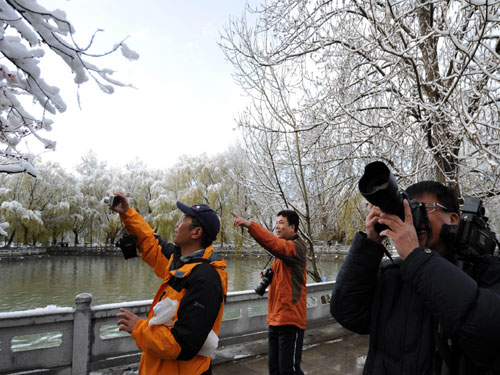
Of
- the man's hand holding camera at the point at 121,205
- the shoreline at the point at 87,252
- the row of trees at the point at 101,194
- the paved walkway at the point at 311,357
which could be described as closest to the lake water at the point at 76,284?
the shoreline at the point at 87,252

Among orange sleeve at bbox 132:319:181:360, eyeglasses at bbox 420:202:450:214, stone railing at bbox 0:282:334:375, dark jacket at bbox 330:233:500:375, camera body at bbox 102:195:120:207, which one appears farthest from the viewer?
stone railing at bbox 0:282:334:375

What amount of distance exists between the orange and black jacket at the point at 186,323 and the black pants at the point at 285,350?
137cm

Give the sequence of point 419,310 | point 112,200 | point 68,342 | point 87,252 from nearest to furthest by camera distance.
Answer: point 419,310, point 112,200, point 68,342, point 87,252

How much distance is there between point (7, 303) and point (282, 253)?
13.2 meters

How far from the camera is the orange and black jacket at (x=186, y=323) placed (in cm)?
163

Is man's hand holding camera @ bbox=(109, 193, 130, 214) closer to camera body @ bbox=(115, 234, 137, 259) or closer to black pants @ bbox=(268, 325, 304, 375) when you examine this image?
camera body @ bbox=(115, 234, 137, 259)

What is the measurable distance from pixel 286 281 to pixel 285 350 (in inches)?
23.3

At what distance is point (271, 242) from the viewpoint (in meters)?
3.05

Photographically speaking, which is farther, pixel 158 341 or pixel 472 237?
pixel 158 341

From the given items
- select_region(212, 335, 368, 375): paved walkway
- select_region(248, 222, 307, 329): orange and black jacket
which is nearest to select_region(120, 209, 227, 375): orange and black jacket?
select_region(248, 222, 307, 329): orange and black jacket

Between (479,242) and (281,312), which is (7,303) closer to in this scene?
(281,312)

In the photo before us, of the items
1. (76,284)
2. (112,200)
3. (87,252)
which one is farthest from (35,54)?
(87,252)

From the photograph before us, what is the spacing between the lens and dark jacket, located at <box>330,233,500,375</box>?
1.07 m

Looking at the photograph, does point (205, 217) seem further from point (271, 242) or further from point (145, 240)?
point (271, 242)
